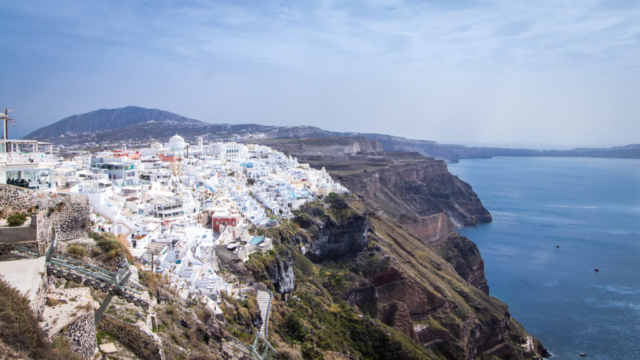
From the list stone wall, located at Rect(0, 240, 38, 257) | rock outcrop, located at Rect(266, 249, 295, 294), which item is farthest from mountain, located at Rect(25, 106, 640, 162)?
stone wall, located at Rect(0, 240, 38, 257)

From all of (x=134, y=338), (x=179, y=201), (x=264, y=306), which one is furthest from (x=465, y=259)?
(x=134, y=338)

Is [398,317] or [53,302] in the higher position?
[53,302]

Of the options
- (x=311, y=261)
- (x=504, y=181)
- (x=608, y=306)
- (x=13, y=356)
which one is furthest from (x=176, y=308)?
(x=504, y=181)

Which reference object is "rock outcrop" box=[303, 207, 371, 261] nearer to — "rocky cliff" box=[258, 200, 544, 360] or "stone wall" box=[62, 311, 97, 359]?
"rocky cliff" box=[258, 200, 544, 360]

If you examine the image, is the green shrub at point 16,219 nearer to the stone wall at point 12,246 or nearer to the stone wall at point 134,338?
the stone wall at point 12,246

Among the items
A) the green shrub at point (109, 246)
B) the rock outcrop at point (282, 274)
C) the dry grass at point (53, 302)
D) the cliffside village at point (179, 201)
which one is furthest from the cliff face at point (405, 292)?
the dry grass at point (53, 302)

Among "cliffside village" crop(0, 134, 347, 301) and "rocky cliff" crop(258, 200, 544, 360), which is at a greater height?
"cliffside village" crop(0, 134, 347, 301)

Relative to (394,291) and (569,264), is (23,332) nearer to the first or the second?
(394,291)
